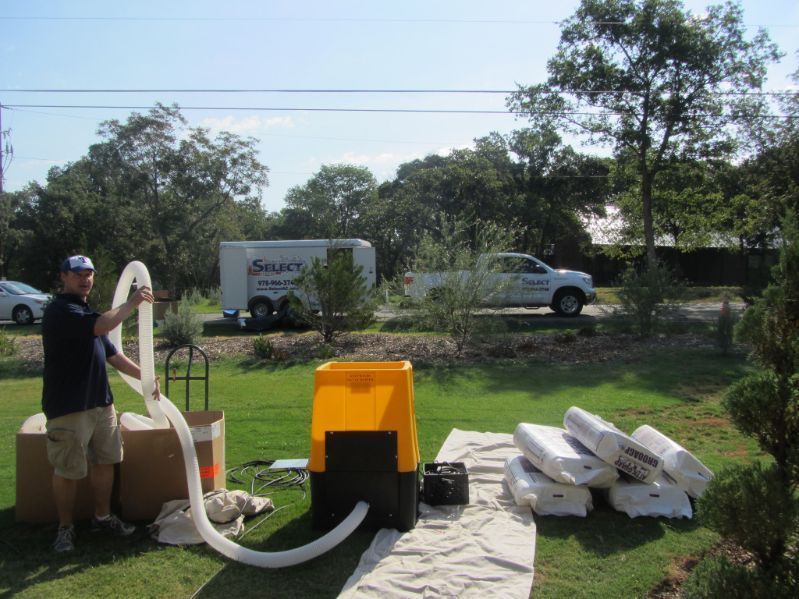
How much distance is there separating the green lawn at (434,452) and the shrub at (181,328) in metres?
1.39

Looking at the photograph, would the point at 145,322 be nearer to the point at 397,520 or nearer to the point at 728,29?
the point at 397,520

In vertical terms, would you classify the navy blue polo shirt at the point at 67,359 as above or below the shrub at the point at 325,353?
above

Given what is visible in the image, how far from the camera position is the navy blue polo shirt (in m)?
3.64

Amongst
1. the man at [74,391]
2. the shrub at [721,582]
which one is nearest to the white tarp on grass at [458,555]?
the shrub at [721,582]

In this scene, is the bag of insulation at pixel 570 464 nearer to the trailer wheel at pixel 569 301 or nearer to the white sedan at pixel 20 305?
the trailer wheel at pixel 569 301

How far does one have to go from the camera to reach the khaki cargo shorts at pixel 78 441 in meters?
3.66

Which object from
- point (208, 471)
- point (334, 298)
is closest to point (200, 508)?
point (208, 471)

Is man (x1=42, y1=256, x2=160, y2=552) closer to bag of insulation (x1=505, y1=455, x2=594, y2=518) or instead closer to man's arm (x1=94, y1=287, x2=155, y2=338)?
man's arm (x1=94, y1=287, x2=155, y2=338)

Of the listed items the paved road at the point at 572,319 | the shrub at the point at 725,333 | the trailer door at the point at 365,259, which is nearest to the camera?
the shrub at the point at 725,333

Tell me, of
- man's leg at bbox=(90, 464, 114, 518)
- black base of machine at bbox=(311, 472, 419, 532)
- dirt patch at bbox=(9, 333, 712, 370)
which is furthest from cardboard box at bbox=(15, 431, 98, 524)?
dirt patch at bbox=(9, 333, 712, 370)

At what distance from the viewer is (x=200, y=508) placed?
370 cm

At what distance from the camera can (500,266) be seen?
34.3ft

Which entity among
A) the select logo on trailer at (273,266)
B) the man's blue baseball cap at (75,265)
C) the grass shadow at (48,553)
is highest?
the select logo on trailer at (273,266)

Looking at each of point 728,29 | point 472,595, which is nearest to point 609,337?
point 472,595
